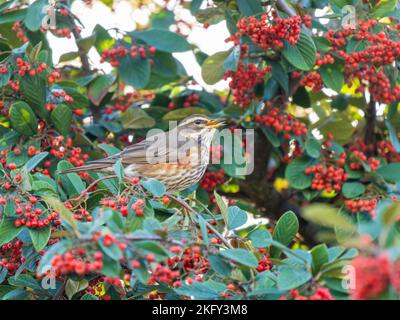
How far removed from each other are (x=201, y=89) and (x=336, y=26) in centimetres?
136

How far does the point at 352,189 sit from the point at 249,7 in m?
1.50

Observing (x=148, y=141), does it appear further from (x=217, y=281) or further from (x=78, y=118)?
(x=217, y=281)

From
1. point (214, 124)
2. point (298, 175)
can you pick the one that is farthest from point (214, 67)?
point (298, 175)

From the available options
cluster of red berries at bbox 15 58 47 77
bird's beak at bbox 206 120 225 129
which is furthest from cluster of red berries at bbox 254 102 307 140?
cluster of red berries at bbox 15 58 47 77

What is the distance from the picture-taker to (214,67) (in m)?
5.86

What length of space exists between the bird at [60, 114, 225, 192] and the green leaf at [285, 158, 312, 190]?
65cm

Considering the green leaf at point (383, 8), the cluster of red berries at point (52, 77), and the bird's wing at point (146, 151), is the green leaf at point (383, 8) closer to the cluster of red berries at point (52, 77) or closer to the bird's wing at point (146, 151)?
the bird's wing at point (146, 151)

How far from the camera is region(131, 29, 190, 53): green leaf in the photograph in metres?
6.14

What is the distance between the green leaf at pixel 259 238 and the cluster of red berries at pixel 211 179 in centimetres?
194

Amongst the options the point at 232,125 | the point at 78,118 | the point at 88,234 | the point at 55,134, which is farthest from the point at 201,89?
the point at 88,234

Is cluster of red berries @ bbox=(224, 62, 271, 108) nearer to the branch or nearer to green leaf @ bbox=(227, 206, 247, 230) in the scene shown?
the branch

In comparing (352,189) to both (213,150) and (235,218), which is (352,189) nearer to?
(213,150)
